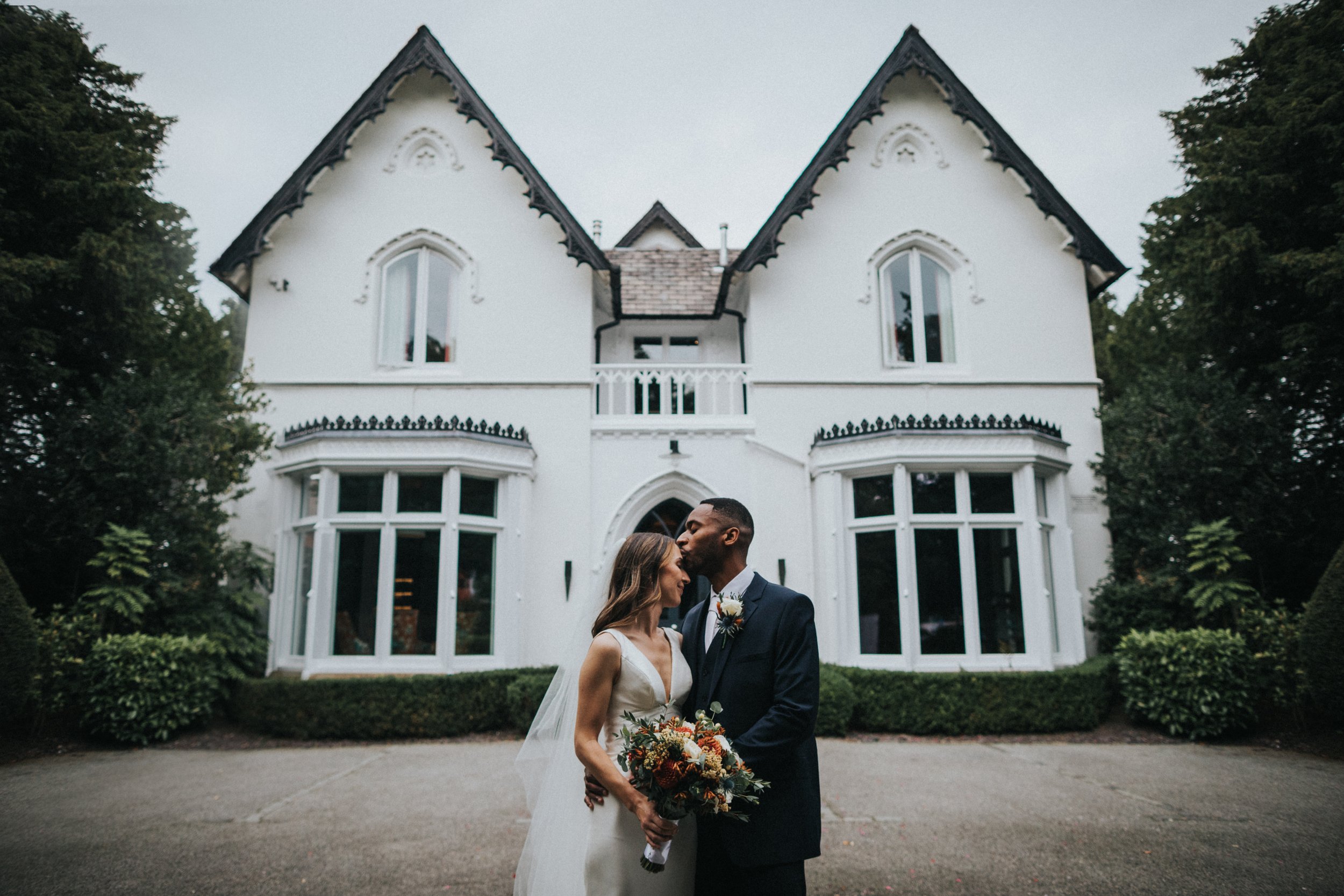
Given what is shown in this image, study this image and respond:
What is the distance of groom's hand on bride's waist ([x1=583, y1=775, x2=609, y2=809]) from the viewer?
10.1ft

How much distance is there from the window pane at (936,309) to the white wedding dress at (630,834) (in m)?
10.8

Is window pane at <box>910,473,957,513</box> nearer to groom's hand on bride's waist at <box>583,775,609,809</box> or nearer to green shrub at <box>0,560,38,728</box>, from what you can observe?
groom's hand on bride's waist at <box>583,775,609,809</box>

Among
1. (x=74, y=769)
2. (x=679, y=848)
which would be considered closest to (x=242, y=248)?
(x=74, y=769)

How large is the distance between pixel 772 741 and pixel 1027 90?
1256 centimetres

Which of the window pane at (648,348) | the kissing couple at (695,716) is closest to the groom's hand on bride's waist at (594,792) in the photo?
the kissing couple at (695,716)

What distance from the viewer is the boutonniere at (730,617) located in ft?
10.3

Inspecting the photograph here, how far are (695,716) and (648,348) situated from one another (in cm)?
1149

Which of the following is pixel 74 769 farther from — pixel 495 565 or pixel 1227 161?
pixel 1227 161

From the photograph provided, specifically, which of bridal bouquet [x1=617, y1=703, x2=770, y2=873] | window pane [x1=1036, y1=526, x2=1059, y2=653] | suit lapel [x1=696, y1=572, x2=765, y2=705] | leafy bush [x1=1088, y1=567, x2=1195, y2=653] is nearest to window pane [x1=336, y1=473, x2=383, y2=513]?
suit lapel [x1=696, y1=572, x2=765, y2=705]

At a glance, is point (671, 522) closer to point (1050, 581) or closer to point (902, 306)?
point (902, 306)

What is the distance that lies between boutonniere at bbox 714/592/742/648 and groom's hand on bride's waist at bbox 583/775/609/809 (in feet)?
2.48

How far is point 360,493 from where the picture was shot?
10828mm

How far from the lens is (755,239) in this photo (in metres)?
12.4

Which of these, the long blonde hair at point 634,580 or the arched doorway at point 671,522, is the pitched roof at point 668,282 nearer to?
the arched doorway at point 671,522
